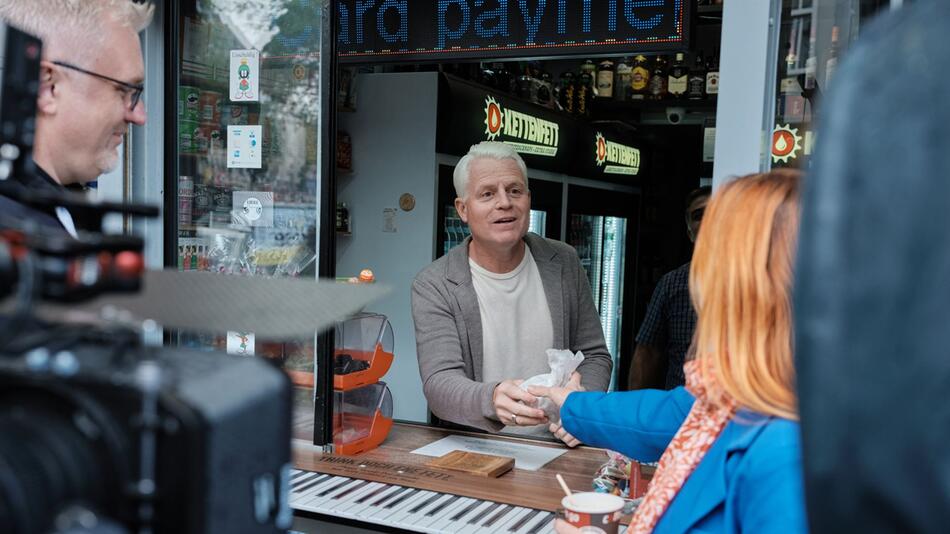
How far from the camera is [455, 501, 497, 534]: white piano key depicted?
6.81ft

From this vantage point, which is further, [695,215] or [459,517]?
[695,215]

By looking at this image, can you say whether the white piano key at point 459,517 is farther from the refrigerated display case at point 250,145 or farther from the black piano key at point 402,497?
the refrigerated display case at point 250,145

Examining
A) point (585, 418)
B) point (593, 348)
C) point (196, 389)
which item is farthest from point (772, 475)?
point (593, 348)

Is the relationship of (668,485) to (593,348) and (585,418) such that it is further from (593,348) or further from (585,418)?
(593,348)

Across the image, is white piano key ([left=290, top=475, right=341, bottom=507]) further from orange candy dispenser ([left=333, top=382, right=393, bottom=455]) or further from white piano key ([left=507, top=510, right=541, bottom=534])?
white piano key ([left=507, top=510, right=541, bottom=534])

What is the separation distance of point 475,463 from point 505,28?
1.77 meters

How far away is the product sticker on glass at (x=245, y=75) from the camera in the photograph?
3.29m

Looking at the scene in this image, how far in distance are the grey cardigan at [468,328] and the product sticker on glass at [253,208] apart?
2.42ft

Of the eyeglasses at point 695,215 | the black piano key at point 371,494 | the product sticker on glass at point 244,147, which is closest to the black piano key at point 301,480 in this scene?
the black piano key at point 371,494

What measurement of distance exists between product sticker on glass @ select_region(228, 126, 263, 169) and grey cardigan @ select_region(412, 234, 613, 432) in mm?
877

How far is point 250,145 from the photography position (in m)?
3.33

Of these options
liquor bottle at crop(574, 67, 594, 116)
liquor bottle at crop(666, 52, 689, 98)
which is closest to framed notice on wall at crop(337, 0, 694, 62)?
liquor bottle at crop(574, 67, 594, 116)

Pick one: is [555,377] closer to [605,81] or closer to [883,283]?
[883,283]

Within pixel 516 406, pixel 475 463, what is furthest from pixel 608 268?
pixel 516 406
